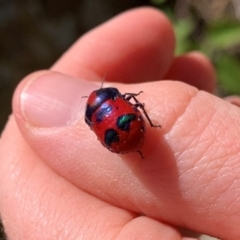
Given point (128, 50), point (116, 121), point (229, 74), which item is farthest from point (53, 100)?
point (229, 74)

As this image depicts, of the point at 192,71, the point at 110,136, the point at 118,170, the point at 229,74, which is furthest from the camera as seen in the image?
the point at 229,74

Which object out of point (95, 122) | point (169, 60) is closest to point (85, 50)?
point (169, 60)

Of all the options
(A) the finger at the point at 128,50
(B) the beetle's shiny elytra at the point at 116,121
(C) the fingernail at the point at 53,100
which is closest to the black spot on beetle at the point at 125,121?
(B) the beetle's shiny elytra at the point at 116,121

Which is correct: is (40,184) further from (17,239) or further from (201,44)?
(201,44)

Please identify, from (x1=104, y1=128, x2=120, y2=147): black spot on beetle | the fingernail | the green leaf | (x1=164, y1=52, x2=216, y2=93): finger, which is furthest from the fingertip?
the green leaf

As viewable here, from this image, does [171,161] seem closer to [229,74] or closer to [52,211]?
[52,211]

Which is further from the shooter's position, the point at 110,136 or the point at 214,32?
the point at 214,32
